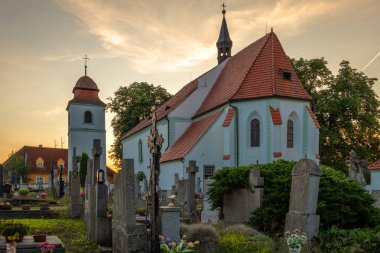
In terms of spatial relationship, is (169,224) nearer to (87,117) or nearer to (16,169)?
(87,117)

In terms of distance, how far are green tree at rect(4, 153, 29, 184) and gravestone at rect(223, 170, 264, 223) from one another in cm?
4235

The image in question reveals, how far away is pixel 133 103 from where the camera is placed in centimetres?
4625

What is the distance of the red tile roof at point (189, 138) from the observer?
95.8 ft

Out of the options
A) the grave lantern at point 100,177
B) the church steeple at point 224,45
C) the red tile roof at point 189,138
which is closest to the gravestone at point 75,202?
the grave lantern at point 100,177

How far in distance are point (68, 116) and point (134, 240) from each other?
46325mm

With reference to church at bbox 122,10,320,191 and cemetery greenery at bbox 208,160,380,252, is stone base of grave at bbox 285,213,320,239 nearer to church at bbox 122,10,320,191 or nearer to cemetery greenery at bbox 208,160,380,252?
cemetery greenery at bbox 208,160,380,252

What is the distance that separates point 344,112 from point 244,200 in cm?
2435

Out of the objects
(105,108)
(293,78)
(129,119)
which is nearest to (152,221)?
(293,78)

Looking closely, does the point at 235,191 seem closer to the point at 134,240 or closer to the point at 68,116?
the point at 134,240

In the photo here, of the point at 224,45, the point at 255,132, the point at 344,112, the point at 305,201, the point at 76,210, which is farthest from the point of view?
the point at 224,45

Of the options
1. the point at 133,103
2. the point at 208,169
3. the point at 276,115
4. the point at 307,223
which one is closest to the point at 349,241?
the point at 307,223

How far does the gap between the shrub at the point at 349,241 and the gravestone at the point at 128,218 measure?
3759mm

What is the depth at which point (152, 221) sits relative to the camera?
8914mm

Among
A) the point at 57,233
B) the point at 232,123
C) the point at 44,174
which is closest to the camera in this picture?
the point at 57,233
